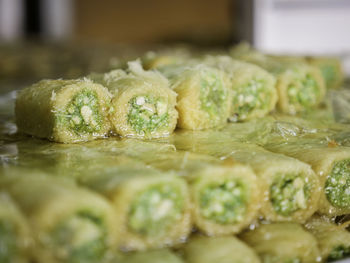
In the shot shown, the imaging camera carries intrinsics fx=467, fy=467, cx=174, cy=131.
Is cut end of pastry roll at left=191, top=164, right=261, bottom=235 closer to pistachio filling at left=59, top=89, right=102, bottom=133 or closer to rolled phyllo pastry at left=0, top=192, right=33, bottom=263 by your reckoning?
rolled phyllo pastry at left=0, top=192, right=33, bottom=263

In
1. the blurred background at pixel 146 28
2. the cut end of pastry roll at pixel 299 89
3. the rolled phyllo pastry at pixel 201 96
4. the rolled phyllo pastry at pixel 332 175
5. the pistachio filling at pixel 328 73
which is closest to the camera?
the rolled phyllo pastry at pixel 332 175

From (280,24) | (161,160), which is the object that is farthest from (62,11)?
(161,160)

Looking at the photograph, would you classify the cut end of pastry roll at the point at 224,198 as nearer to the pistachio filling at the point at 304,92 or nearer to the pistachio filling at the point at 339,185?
the pistachio filling at the point at 339,185

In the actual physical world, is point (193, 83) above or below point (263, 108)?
above

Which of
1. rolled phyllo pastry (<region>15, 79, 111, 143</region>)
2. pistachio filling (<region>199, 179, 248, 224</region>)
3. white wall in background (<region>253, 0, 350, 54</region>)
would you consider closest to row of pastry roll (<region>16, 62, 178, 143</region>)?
rolled phyllo pastry (<region>15, 79, 111, 143</region>)

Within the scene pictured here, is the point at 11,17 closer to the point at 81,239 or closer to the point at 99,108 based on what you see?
the point at 99,108

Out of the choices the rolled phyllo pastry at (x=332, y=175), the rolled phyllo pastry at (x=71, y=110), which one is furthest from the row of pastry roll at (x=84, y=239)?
the rolled phyllo pastry at (x=71, y=110)

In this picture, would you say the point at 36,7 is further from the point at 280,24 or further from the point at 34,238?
the point at 34,238
